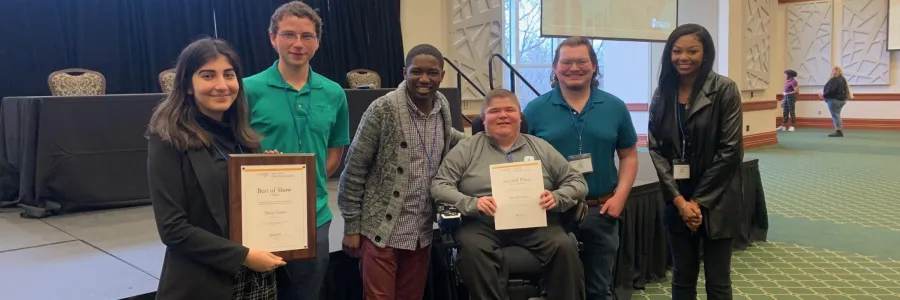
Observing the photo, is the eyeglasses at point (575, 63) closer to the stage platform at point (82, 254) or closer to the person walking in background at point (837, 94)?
the stage platform at point (82, 254)

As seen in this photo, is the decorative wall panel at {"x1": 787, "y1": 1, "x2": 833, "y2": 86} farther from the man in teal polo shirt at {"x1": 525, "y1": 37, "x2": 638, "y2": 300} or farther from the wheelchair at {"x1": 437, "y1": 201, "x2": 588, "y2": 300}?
the wheelchair at {"x1": 437, "y1": 201, "x2": 588, "y2": 300}

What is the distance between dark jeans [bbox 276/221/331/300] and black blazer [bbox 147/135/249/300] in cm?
35

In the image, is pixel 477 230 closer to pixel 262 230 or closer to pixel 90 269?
pixel 262 230

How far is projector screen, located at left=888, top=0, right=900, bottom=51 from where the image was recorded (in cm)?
1367

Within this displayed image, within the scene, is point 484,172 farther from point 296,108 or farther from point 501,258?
point 296,108

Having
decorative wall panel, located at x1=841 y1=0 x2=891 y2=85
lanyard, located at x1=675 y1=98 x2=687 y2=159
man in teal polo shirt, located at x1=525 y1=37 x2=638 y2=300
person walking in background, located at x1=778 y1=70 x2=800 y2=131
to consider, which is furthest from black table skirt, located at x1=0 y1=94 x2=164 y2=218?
decorative wall panel, located at x1=841 y1=0 x2=891 y2=85

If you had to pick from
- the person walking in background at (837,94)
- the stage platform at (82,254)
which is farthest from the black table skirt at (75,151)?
the person walking in background at (837,94)

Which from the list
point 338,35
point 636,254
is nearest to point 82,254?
point 636,254

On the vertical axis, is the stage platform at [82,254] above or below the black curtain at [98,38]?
below

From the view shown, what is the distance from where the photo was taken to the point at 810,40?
15.0 meters

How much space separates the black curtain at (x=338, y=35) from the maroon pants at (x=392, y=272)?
467 centimetres

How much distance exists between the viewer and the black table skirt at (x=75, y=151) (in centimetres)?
390

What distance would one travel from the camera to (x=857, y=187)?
6.74 m

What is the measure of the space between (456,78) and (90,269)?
5269 mm
